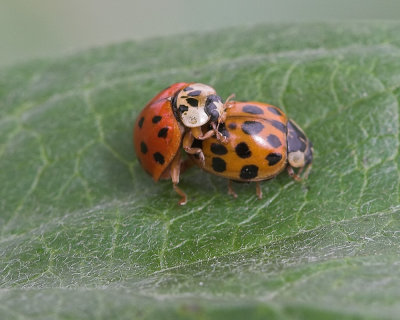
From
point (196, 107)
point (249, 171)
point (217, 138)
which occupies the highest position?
point (196, 107)

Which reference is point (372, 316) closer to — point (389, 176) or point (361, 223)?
point (361, 223)

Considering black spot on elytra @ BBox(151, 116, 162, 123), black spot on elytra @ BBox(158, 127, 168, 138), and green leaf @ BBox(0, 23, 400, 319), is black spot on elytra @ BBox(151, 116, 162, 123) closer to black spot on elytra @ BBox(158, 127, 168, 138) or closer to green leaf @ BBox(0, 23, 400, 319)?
black spot on elytra @ BBox(158, 127, 168, 138)

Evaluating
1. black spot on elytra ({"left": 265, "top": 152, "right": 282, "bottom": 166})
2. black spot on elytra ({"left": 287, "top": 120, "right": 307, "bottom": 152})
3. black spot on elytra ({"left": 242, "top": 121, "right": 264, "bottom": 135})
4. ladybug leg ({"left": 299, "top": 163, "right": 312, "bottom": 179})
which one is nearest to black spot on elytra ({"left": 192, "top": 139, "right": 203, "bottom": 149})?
black spot on elytra ({"left": 242, "top": 121, "right": 264, "bottom": 135})

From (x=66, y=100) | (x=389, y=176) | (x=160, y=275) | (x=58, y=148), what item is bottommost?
(x=160, y=275)

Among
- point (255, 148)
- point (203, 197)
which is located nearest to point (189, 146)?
point (203, 197)

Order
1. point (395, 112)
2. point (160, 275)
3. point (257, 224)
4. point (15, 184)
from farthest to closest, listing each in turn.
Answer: point (15, 184) < point (395, 112) < point (257, 224) < point (160, 275)

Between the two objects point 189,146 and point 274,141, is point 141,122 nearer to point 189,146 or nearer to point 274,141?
point 189,146

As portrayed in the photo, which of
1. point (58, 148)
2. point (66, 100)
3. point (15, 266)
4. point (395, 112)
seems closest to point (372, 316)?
point (395, 112)

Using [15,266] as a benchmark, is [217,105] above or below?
above
